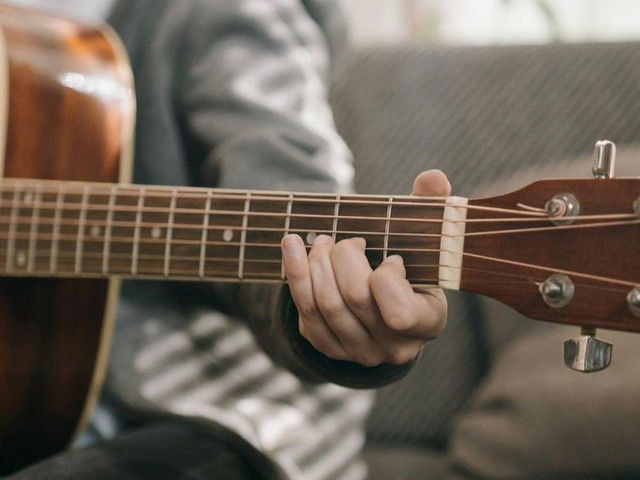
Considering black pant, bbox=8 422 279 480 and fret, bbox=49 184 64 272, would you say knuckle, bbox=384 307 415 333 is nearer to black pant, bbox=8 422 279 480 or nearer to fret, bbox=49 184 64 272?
black pant, bbox=8 422 279 480

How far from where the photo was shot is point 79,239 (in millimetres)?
695

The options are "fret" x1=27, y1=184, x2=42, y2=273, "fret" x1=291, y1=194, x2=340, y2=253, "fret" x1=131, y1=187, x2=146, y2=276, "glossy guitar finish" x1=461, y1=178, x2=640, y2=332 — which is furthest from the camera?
"fret" x1=27, y1=184, x2=42, y2=273

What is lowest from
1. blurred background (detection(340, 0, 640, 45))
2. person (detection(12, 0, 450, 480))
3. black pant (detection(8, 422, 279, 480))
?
black pant (detection(8, 422, 279, 480))

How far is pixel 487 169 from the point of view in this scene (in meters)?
0.91

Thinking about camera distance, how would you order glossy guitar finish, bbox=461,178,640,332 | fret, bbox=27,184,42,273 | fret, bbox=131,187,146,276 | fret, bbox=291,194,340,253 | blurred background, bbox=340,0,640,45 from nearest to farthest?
1. glossy guitar finish, bbox=461,178,640,332
2. fret, bbox=291,194,340,253
3. fret, bbox=131,187,146,276
4. fret, bbox=27,184,42,273
5. blurred background, bbox=340,0,640,45

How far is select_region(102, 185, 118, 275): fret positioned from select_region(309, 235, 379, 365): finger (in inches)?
9.6

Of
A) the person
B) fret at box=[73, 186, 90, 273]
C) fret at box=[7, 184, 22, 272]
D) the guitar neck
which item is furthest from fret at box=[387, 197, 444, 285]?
fret at box=[7, 184, 22, 272]

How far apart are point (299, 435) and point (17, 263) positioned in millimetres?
335

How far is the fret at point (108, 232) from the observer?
67cm

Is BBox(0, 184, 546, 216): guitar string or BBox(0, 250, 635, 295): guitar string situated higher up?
BBox(0, 184, 546, 216): guitar string

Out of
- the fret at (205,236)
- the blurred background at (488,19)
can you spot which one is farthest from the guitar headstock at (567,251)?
the blurred background at (488,19)

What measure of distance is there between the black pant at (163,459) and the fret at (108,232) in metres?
0.17

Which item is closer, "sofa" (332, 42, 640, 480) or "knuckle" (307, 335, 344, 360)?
"knuckle" (307, 335, 344, 360)

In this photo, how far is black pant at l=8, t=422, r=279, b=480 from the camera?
638mm
